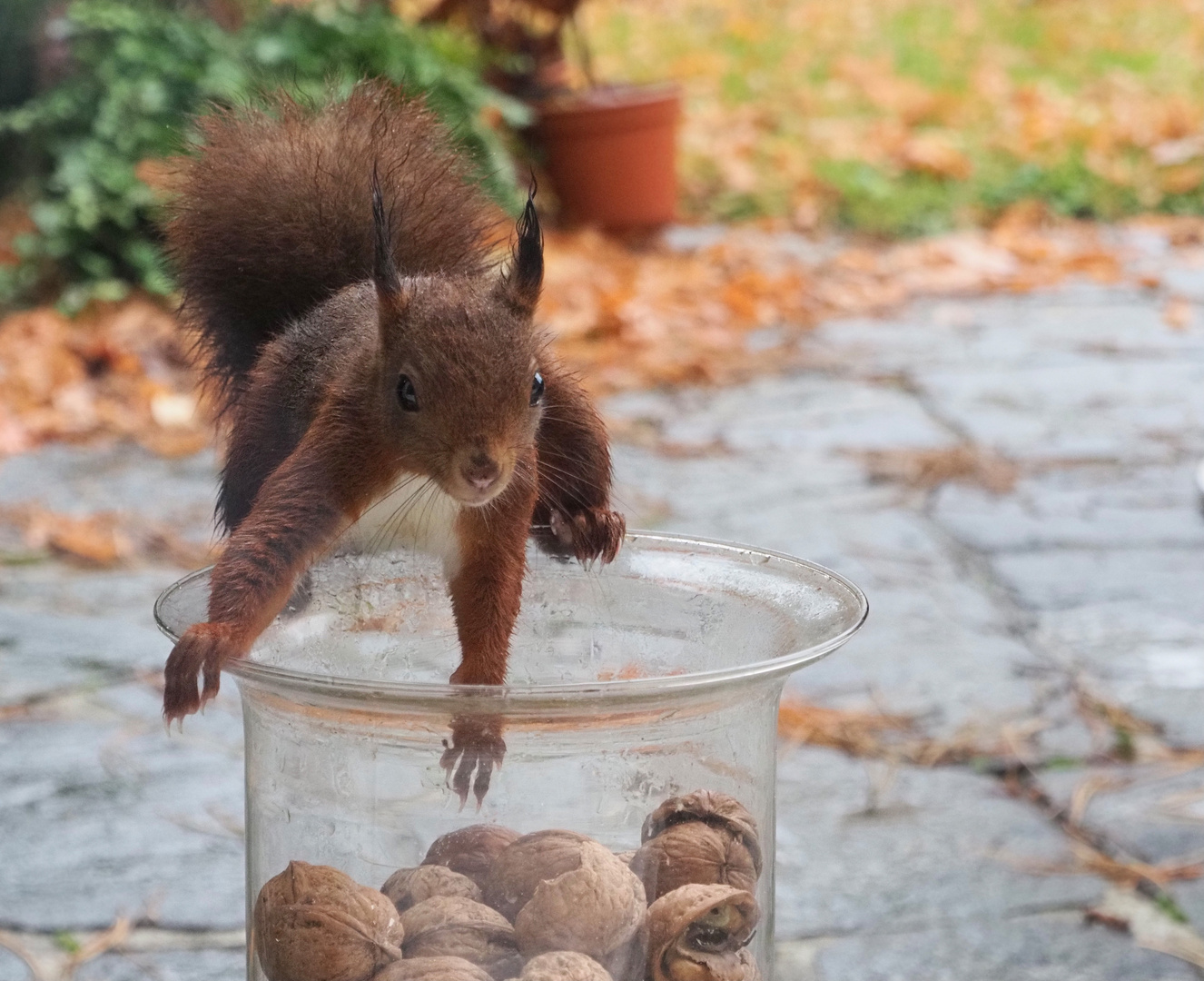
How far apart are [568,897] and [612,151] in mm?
3034

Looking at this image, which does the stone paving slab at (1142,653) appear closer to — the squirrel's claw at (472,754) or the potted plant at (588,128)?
the squirrel's claw at (472,754)

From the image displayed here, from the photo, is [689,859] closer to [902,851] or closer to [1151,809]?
[902,851]

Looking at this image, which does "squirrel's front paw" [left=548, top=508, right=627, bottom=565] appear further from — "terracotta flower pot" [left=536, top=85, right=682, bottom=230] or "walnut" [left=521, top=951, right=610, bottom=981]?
"terracotta flower pot" [left=536, top=85, right=682, bottom=230]

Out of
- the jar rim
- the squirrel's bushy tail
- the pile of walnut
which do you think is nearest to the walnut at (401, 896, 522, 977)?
the pile of walnut

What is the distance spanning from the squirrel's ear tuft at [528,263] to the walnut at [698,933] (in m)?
0.26

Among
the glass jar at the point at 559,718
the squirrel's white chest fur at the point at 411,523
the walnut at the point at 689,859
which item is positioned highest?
the squirrel's white chest fur at the point at 411,523

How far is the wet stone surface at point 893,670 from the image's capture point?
120 centimetres

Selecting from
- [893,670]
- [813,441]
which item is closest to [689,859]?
[893,670]

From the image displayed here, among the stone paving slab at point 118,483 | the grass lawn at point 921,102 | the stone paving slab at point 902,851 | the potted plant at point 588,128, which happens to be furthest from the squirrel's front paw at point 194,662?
the grass lawn at point 921,102

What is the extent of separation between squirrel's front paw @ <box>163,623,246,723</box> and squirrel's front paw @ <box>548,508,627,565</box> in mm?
127

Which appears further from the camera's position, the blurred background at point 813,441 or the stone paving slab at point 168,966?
the blurred background at point 813,441

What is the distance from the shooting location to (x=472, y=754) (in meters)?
0.55

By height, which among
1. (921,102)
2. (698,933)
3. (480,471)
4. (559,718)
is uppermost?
(480,471)

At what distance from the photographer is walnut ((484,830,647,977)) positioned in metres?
0.56
